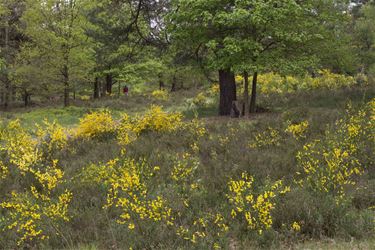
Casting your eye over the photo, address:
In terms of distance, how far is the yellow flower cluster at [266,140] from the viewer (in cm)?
964

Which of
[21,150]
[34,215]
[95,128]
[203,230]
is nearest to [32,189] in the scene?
[34,215]

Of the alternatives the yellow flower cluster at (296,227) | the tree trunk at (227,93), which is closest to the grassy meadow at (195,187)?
the yellow flower cluster at (296,227)

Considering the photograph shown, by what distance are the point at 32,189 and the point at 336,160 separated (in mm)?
4898

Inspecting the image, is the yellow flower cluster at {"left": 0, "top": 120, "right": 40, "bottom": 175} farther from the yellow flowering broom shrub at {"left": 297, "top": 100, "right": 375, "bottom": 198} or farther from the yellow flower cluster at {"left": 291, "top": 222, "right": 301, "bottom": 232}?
the yellow flowering broom shrub at {"left": 297, "top": 100, "right": 375, "bottom": 198}

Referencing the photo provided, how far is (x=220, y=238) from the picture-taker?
17.3 feet

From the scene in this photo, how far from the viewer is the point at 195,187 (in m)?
7.18

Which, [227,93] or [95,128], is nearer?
[95,128]

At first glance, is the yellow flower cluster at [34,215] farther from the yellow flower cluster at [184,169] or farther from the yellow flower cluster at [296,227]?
the yellow flower cluster at [296,227]

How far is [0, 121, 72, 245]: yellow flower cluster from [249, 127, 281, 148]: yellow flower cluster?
15.2ft

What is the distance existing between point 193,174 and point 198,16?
717 cm

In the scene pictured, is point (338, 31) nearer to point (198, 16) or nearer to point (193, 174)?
point (198, 16)

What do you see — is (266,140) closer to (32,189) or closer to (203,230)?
(203,230)

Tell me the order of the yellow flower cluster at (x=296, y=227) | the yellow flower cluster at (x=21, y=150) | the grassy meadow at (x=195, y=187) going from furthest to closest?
1. the yellow flower cluster at (x=21, y=150)
2. the grassy meadow at (x=195, y=187)
3. the yellow flower cluster at (x=296, y=227)

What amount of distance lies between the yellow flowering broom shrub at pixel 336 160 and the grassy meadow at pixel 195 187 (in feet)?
0.10
